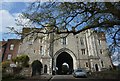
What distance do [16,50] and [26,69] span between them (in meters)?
19.0

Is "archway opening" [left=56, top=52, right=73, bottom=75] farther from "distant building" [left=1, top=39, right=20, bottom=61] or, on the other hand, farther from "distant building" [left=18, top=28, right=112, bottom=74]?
"distant building" [left=1, top=39, right=20, bottom=61]

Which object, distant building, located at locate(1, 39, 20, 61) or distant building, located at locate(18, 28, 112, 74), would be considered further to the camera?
distant building, located at locate(1, 39, 20, 61)

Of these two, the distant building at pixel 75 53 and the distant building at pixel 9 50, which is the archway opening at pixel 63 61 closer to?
the distant building at pixel 75 53

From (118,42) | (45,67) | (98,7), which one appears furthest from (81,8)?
(45,67)

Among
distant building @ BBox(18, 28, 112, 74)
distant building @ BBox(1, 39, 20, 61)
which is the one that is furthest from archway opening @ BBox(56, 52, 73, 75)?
distant building @ BBox(1, 39, 20, 61)

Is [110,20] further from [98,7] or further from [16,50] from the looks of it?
[16,50]

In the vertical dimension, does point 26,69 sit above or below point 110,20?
below

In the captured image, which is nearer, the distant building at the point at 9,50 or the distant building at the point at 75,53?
the distant building at the point at 75,53

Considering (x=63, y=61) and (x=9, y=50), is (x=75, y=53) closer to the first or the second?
(x=63, y=61)

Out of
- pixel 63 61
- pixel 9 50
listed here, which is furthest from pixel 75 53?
pixel 9 50

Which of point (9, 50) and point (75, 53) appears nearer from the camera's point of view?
point (75, 53)

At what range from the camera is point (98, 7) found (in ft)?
25.5

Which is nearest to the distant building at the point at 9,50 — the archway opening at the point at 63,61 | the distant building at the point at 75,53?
the distant building at the point at 75,53

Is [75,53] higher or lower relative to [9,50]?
lower
